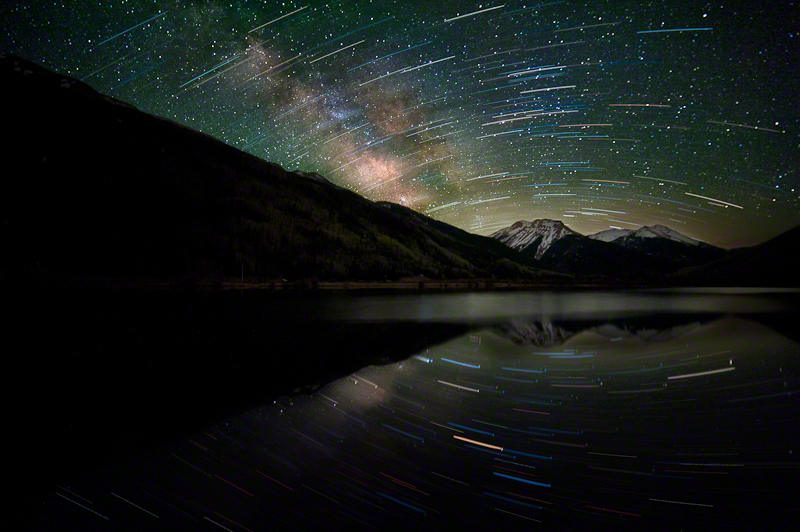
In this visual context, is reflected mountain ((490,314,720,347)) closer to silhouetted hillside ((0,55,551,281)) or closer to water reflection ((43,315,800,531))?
water reflection ((43,315,800,531))

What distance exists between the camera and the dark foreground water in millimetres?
3523

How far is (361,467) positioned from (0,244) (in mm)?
144602

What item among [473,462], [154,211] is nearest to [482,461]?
[473,462]

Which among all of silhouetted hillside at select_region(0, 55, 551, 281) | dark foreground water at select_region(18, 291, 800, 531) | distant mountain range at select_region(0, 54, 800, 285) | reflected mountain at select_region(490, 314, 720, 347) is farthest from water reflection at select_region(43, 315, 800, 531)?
silhouetted hillside at select_region(0, 55, 551, 281)

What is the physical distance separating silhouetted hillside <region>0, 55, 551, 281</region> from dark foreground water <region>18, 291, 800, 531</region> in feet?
340

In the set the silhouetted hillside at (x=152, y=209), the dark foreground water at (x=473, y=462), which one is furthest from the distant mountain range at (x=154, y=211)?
the dark foreground water at (x=473, y=462)

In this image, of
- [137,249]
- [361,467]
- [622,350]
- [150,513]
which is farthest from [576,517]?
[137,249]

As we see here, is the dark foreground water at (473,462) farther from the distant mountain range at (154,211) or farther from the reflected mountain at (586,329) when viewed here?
the distant mountain range at (154,211)

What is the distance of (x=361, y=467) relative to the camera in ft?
14.6

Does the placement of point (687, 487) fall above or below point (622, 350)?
below

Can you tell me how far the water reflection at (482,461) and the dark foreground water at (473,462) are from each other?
22 millimetres

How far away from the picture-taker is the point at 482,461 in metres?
4.71

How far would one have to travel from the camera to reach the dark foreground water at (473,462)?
352 centimetres

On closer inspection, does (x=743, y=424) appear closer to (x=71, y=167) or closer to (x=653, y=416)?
(x=653, y=416)
